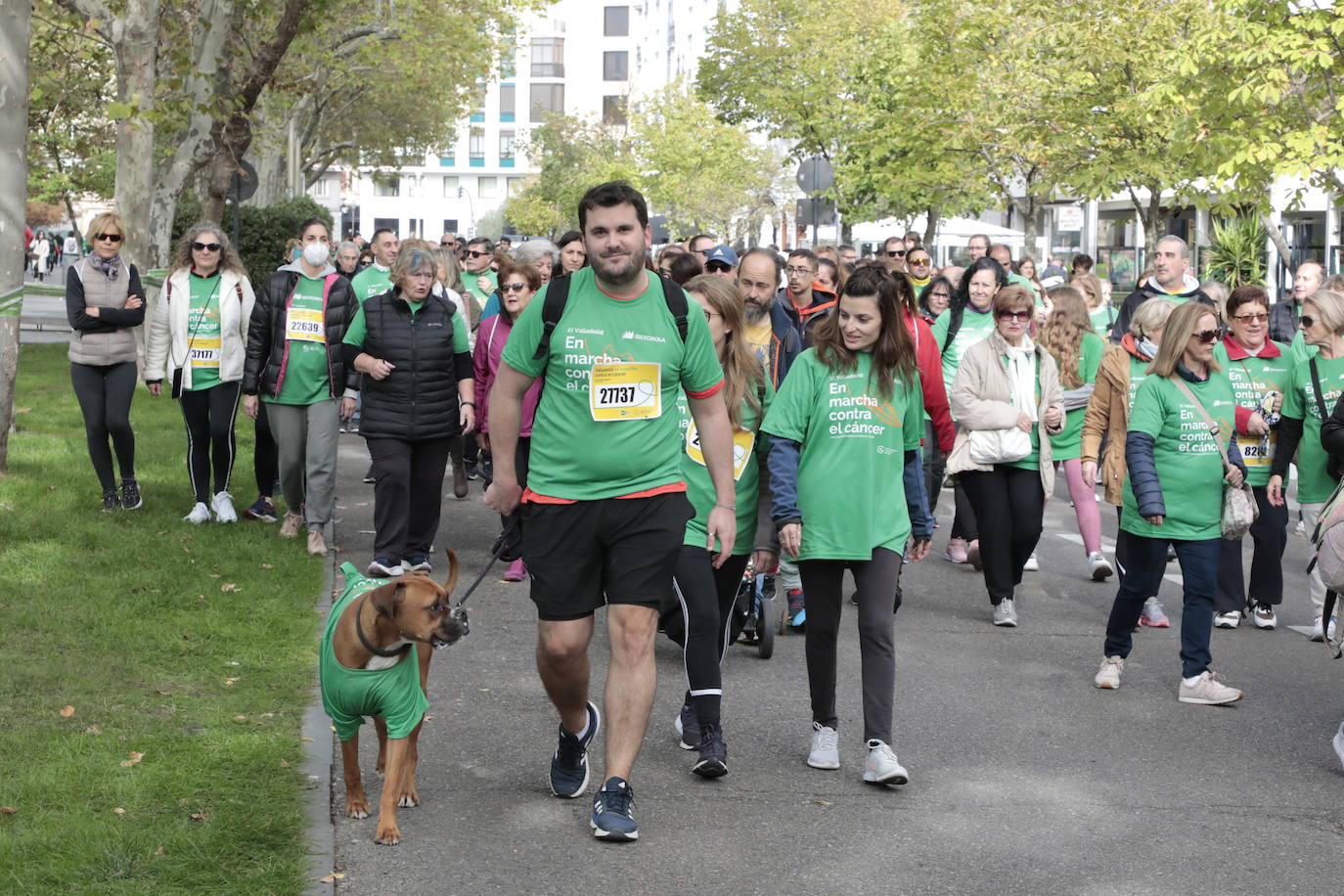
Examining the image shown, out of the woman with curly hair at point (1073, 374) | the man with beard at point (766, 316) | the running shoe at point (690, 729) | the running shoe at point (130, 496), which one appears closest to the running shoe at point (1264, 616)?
the woman with curly hair at point (1073, 374)

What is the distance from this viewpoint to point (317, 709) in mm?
7008

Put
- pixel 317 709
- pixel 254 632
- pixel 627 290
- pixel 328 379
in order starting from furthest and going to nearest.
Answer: pixel 328 379 → pixel 254 632 → pixel 317 709 → pixel 627 290

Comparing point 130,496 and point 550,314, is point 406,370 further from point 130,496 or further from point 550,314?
point 550,314

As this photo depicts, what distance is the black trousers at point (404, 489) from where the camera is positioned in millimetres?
10047

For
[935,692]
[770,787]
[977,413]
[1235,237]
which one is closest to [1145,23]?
[1235,237]

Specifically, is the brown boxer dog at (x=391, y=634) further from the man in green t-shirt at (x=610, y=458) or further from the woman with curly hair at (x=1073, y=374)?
the woman with curly hair at (x=1073, y=374)

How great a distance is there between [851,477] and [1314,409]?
3594mm

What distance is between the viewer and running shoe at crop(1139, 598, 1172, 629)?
9.59m

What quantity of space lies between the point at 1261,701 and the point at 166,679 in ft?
15.3

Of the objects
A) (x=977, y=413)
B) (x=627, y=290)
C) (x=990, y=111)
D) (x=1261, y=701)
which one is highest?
(x=990, y=111)

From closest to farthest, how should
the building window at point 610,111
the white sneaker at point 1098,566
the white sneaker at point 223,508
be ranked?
the white sneaker at point 1098,566, the white sneaker at point 223,508, the building window at point 610,111

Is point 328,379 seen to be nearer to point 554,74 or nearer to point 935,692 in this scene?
point 935,692

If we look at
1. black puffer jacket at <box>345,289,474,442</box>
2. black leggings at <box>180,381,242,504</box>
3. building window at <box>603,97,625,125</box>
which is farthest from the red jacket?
building window at <box>603,97,625,125</box>

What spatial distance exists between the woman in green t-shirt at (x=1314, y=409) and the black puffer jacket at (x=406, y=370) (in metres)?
4.47
